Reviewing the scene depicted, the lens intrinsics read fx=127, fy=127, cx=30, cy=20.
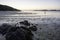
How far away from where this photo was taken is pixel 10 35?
657 cm

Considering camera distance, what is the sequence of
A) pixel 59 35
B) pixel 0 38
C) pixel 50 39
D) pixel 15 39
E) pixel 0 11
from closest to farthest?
pixel 15 39 < pixel 0 38 < pixel 50 39 < pixel 59 35 < pixel 0 11

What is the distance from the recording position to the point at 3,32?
28.9 feet

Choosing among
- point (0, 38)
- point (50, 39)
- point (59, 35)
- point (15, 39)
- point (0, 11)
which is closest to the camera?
point (15, 39)

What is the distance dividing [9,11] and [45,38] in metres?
15.7

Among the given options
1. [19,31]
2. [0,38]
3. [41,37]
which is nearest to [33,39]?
[41,37]

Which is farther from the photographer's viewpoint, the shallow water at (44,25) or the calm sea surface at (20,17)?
the calm sea surface at (20,17)

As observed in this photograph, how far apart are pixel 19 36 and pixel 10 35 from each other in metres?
0.47

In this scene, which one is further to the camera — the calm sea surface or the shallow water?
the calm sea surface

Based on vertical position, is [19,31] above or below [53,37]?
above

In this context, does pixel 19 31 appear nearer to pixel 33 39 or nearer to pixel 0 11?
pixel 33 39

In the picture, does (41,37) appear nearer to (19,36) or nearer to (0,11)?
(19,36)

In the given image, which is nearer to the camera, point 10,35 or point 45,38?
point 10,35

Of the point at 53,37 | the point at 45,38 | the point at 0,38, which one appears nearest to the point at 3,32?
the point at 0,38

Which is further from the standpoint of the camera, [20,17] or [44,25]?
[20,17]
